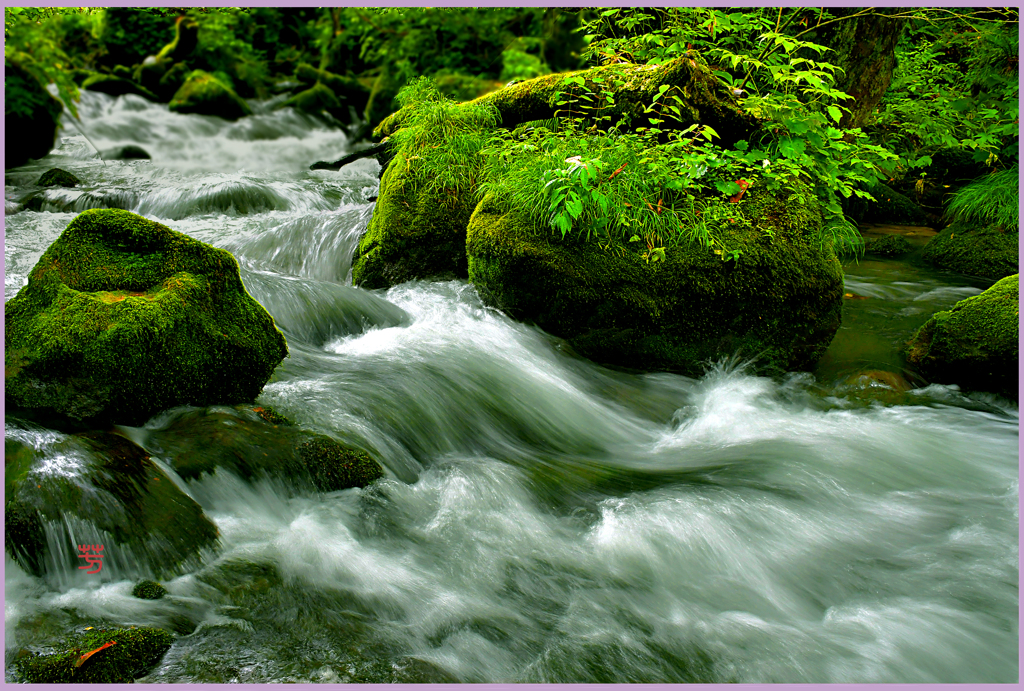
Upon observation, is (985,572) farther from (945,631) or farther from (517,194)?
(517,194)

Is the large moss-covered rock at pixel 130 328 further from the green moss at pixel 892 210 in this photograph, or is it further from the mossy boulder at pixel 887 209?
the green moss at pixel 892 210

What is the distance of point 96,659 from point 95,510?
608 millimetres

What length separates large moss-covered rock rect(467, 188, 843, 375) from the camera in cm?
446

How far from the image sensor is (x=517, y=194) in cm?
478

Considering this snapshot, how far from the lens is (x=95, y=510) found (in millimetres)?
2438

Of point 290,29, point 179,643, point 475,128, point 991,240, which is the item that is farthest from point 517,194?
point 290,29

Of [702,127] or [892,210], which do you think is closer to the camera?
[702,127]

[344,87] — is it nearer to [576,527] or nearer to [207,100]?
[207,100]

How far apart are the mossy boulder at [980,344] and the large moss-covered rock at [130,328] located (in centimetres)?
458

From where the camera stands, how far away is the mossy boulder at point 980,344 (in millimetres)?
4273

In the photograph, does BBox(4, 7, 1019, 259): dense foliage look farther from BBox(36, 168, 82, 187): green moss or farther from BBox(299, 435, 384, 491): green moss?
BBox(36, 168, 82, 187): green moss

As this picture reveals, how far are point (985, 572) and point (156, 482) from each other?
3.78m

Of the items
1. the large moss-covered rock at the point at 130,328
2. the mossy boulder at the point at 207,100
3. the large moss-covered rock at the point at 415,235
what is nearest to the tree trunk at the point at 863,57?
the large moss-covered rock at the point at 415,235

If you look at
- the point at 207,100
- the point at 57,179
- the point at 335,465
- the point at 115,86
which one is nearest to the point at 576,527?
the point at 335,465
